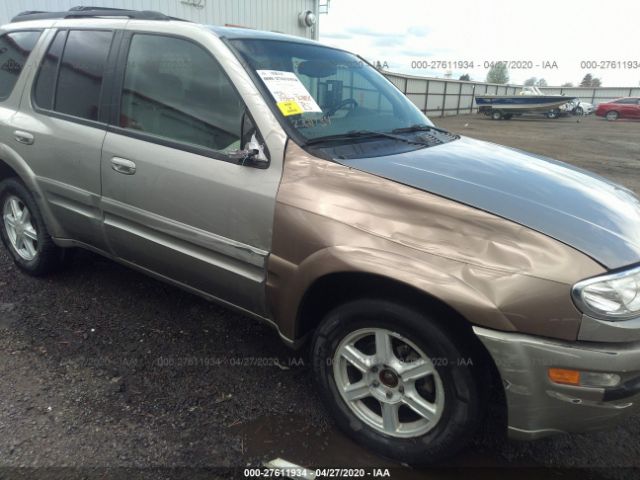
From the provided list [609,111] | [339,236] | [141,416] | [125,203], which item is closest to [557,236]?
[339,236]

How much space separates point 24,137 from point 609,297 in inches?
138

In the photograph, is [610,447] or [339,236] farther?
[610,447]

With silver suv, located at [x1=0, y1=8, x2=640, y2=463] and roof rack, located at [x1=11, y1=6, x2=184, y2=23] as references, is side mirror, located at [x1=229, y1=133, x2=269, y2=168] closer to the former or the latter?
silver suv, located at [x1=0, y1=8, x2=640, y2=463]

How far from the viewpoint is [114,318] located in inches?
127

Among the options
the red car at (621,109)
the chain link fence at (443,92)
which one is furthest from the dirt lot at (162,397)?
the red car at (621,109)

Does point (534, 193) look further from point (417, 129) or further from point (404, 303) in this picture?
point (417, 129)

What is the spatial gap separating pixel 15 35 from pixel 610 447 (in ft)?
14.9

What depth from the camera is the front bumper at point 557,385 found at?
167cm

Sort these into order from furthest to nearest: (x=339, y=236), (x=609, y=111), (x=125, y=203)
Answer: (x=609, y=111) → (x=125, y=203) → (x=339, y=236)

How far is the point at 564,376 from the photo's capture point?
1704mm

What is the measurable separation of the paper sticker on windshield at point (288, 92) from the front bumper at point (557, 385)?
4.48ft

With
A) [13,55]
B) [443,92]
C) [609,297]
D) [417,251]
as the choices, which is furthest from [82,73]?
[443,92]

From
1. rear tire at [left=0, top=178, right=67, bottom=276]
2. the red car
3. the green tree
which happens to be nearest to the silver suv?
rear tire at [left=0, top=178, right=67, bottom=276]

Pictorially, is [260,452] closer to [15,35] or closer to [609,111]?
[15,35]
